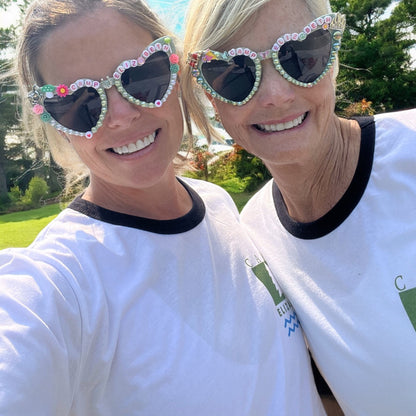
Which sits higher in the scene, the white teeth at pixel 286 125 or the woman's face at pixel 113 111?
the woman's face at pixel 113 111

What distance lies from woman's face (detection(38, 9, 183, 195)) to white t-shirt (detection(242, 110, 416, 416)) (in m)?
0.69

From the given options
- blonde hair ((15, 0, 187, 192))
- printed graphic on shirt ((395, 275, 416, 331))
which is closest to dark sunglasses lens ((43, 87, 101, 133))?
blonde hair ((15, 0, 187, 192))

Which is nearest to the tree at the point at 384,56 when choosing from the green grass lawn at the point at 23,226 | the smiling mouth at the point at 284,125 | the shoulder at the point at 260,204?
the green grass lawn at the point at 23,226

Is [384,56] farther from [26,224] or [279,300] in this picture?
[279,300]

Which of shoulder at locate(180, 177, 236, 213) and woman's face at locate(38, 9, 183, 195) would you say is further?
shoulder at locate(180, 177, 236, 213)

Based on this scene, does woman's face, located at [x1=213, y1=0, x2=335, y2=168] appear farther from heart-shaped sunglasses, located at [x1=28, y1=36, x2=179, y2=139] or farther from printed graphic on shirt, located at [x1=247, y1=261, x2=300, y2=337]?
printed graphic on shirt, located at [x1=247, y1=261, x2=300, y2=337]

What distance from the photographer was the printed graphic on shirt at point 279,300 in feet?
5.22

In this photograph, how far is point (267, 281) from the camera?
1.65m

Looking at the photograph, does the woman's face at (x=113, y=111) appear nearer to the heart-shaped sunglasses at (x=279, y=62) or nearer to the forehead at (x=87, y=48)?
the forehead at (x=87, y=48)

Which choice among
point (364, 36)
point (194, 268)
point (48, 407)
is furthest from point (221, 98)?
point (364, 36)

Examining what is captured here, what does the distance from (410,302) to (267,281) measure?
534mm

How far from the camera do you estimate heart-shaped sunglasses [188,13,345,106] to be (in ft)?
4.82

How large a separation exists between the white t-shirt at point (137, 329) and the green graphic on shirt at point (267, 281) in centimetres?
4

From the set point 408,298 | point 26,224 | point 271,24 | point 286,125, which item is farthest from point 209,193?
point 26,224
